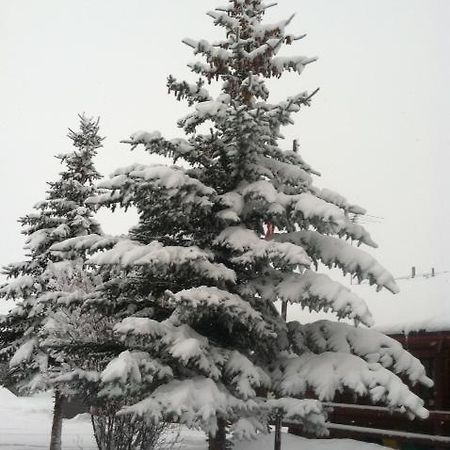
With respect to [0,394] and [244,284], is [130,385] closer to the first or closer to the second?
[244,284]

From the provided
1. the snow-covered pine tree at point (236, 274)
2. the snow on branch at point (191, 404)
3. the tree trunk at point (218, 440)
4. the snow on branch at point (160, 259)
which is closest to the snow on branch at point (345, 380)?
the snow-covered pine tree at point (236, 274)

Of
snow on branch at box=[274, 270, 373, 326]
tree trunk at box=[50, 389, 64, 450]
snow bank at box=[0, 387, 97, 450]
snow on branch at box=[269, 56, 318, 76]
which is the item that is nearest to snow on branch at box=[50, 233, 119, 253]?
snow on branch at box=[274, 270, 373, 326]

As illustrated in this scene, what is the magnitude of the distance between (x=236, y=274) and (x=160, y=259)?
1.79 m

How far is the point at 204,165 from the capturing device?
9.80 meters

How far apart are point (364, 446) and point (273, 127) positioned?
822 cm

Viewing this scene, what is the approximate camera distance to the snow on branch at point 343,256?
27.0ft

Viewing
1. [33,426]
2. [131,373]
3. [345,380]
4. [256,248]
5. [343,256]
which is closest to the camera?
[131,373]

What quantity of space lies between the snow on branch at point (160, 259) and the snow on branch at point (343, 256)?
1506mm

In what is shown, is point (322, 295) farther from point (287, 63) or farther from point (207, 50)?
point (207, 50)

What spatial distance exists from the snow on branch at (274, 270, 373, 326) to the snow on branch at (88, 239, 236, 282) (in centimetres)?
89

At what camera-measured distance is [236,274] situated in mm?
9398

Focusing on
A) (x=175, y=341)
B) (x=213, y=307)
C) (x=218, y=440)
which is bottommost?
(x=218, y=440)

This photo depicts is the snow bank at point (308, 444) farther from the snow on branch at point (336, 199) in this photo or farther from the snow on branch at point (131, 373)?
the snow on branch at point (336, 199)

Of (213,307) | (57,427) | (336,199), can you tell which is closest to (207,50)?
(336,199)
